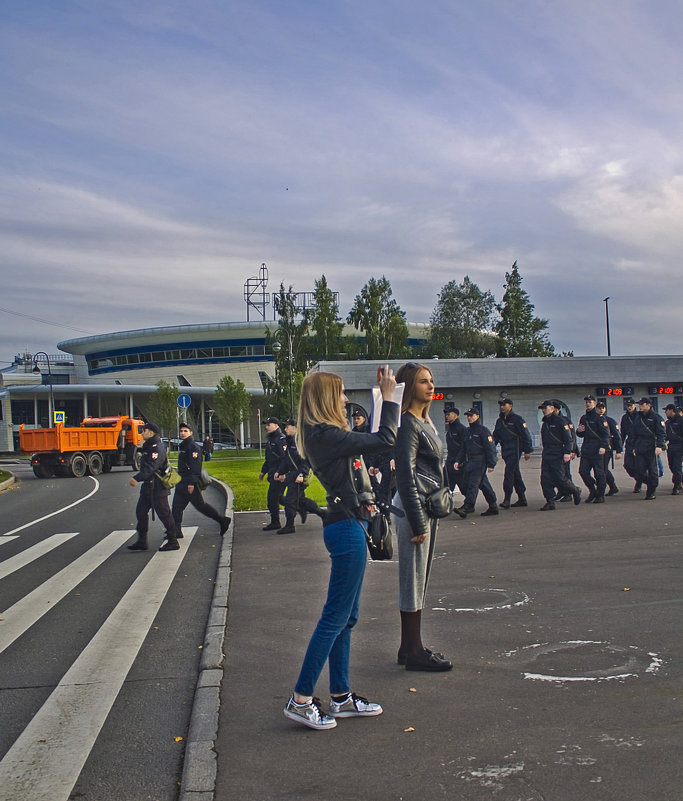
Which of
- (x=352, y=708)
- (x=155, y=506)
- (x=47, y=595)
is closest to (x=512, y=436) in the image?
(x=155, y=506)

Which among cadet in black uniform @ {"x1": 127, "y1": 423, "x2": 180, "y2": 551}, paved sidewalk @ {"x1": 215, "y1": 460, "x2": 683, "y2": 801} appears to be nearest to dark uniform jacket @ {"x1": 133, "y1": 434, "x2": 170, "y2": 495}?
cadet in black uniform @ {"x1": 127, "y1": 423, "x2": 180, "y2": 551}

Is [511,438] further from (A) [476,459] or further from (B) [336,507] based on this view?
(B) [336,507]

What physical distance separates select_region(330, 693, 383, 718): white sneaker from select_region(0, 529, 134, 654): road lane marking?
3194 millimetres

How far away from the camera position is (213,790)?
3.65 metres

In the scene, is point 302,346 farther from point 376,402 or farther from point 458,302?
point 376,402

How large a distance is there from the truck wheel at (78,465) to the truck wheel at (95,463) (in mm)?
202

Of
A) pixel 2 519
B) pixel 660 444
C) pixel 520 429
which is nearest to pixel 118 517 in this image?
pixel 2 519

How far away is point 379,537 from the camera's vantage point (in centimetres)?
473

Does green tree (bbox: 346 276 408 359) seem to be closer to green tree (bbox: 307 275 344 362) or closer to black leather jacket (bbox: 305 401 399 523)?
green tree (bbox: 307 275 344 362)

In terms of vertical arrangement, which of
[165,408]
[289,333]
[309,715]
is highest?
[289,333]

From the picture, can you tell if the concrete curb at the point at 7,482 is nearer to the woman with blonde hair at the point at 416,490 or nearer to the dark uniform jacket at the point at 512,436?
the dark uniform jacket at the point at 512,436

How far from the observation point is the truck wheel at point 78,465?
33781mm

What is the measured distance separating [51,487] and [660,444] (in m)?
20.1

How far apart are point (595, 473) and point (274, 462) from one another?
5941 millimetres
